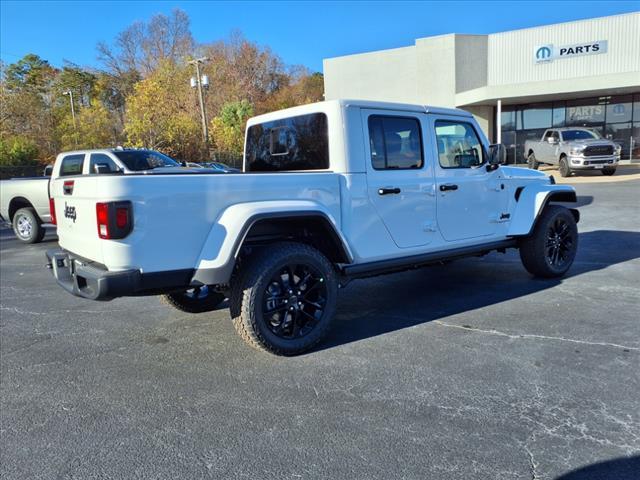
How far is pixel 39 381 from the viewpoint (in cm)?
384

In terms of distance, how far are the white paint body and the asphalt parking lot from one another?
85 cm

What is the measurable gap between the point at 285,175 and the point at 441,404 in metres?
1.99

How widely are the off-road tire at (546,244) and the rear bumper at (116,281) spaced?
14.0 feet

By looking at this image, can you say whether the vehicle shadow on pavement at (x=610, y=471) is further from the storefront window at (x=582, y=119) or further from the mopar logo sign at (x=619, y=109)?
the mopar logo sign at (x=619, y=109)

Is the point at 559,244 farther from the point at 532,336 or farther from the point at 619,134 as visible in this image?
the point at 619,134

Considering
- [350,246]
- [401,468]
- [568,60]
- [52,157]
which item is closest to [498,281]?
[350,246]

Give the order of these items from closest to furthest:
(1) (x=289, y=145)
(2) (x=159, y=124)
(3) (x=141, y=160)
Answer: (1) (x=289, y=145) < (3) (x=141, y=160) < (2) (x=159, y=124)

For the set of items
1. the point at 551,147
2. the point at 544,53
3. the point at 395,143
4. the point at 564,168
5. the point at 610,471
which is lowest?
the point at 610,471

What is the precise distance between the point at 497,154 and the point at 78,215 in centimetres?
418

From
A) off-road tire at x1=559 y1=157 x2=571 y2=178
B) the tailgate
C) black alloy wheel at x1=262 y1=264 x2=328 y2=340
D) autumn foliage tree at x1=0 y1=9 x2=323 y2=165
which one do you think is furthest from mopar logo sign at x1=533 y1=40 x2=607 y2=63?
the tailgate

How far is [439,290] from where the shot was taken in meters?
6.12

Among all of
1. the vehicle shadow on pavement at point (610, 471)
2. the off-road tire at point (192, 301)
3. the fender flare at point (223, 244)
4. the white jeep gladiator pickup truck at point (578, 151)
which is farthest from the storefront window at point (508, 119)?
the vehicle shadow on pavement at point (610, 471)

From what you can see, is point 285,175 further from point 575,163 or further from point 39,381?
point 575,163

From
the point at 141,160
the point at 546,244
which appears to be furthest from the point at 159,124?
the point at 546,244
